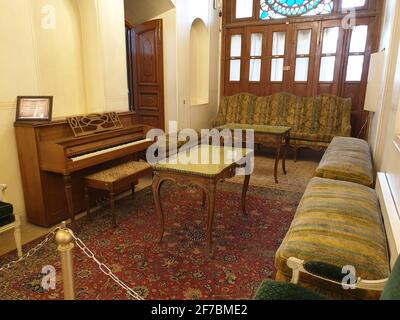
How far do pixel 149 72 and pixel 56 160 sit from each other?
9.74 ft

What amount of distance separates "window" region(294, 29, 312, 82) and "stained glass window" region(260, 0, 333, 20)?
353 mm

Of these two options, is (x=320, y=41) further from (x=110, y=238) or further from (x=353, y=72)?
(x=110, y=238)

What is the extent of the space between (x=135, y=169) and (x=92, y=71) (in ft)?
4.43

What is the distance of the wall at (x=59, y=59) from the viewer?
269 cm

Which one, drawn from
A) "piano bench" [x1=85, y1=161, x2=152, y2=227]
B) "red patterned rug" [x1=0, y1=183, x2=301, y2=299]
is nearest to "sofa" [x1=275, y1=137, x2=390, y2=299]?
"red patterned rug" [x1=0, y1=183, x2=301, y2=299]

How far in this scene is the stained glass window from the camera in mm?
5473

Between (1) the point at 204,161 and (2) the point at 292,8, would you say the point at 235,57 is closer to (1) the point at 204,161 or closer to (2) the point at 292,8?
(2) the point at 292,8

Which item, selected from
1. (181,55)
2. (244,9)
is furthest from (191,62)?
(244,9)

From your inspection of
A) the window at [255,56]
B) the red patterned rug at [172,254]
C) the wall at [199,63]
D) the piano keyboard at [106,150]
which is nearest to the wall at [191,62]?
the wall at [199,63]

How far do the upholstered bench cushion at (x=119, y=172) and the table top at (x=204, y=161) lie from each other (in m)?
0.65

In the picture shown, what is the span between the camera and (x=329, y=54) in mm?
5523

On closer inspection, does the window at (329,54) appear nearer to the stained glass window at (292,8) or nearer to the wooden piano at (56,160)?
the stained glass window at (292,8)

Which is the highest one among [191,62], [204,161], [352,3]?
[352,3]

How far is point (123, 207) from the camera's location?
132 inches
